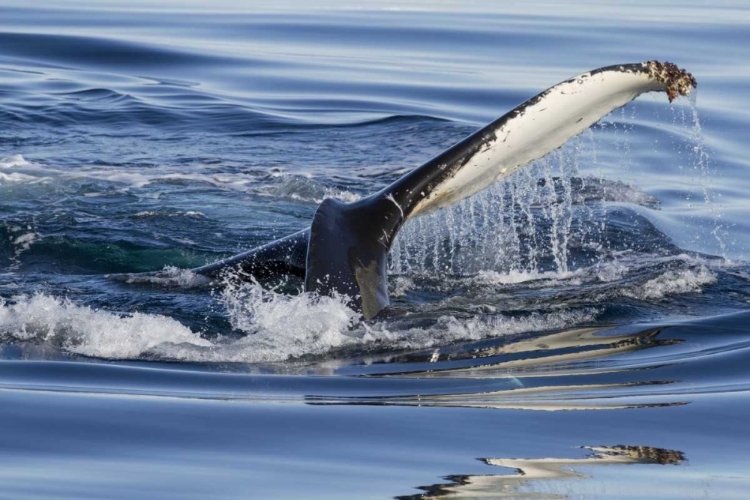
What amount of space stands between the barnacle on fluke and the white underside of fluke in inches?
0.4

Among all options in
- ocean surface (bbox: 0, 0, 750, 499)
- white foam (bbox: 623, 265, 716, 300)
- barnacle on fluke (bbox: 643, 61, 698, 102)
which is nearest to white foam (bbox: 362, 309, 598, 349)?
ocean surface (bbox: 0, 0, 750, 499)

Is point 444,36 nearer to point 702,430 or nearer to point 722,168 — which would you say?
point 722,168

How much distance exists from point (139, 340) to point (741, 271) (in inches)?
160

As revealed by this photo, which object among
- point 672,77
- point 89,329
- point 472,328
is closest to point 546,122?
point 672,77

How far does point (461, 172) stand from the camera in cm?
661

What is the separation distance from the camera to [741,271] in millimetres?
8328

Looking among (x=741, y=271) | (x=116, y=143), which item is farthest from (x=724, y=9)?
(x=741, y=271)

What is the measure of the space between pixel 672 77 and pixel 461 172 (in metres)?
1.17

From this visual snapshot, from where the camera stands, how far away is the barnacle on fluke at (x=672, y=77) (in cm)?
654

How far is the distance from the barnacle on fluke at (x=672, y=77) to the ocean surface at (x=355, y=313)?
0.61 meters

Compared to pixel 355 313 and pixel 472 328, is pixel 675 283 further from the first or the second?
pixel 355 313

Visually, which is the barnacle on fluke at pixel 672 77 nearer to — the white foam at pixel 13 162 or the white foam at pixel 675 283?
the white foam at pixel 675 283

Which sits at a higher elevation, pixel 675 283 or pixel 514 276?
pixel 514 276

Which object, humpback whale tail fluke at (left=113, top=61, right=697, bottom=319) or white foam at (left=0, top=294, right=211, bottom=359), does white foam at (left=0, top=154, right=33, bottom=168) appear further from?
humpback whale tail fluke at (left=113, top=61, right=697, bottom=319)
